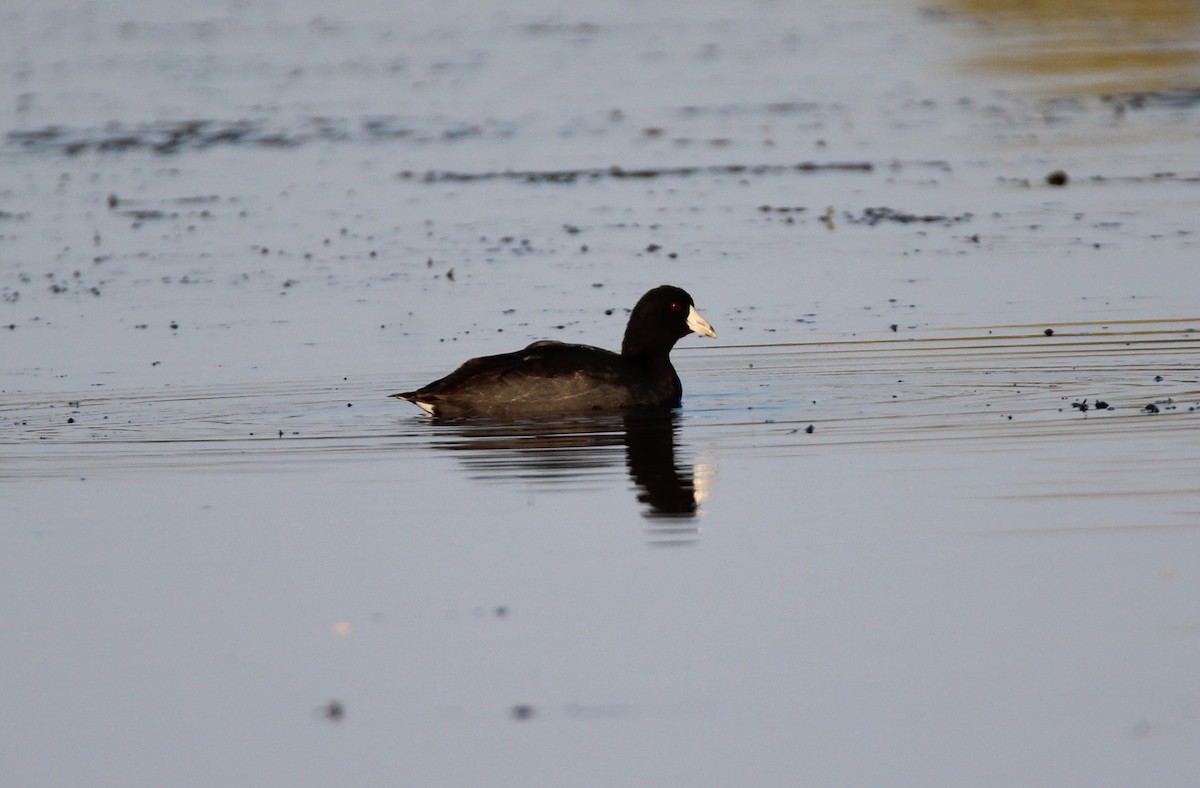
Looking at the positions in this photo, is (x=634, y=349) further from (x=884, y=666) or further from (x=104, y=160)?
(x=104, y=160)

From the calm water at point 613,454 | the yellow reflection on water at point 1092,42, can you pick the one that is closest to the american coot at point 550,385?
the calm water at point 613,454

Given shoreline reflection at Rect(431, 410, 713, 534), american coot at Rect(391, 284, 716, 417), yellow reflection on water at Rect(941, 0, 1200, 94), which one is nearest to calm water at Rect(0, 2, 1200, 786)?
shoreline reflection at Rect(431, 410, 713, 534)

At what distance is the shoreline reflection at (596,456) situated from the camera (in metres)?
9.73

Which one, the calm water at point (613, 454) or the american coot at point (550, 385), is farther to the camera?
the american coot at point (550, 385)

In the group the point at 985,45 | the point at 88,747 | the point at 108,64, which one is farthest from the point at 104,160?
the point at 88,747

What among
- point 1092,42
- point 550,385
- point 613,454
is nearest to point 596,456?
point 613,454

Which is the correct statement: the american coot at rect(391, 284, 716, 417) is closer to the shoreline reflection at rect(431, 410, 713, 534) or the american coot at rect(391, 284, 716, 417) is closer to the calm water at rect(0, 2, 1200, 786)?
the shoreline reflection at rect(431, 410, 713, 534)

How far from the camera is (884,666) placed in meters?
6.91

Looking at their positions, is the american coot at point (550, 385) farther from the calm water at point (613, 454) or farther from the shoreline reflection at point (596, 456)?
the calm water at point (613, 454)

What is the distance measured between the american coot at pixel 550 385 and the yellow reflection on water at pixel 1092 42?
59.2 feet

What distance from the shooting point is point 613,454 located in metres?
11.5

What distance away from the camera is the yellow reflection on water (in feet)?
102

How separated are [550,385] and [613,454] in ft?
5.66

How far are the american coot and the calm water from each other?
279 millimetres
